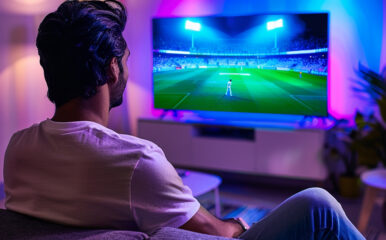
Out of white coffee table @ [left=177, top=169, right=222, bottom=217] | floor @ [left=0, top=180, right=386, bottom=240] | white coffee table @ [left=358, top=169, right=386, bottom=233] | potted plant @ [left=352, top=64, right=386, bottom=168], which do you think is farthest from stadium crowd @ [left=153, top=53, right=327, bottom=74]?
white coffee table @ [left=177, top=169, right=222, bottom=217]

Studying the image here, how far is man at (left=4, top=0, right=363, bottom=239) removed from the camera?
36.9 inches

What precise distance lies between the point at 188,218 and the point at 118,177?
0.60ft

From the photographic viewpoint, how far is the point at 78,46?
1028 millimetres

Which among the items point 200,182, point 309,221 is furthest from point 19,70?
point 309,221

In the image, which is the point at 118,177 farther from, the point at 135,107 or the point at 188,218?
the point at 135,107

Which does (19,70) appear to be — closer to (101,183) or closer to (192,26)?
(192,26)

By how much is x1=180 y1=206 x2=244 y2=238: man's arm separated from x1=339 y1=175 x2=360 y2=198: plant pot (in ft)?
9.01

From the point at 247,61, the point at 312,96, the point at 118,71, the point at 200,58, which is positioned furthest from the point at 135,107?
the point at 118,71

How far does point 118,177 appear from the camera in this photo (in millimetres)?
928

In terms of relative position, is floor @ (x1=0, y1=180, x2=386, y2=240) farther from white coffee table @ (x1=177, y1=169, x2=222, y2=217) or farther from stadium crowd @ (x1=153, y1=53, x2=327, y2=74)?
stadium crowd @ (x1=153, y1=53, x2=327, y2=74)

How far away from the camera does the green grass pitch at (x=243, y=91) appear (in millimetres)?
3957

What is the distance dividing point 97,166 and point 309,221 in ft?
1.61

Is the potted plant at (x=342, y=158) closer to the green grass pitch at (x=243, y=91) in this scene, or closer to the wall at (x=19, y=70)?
the green grass pitch at (x=243, y=91)

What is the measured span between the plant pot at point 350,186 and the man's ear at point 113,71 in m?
3.01
